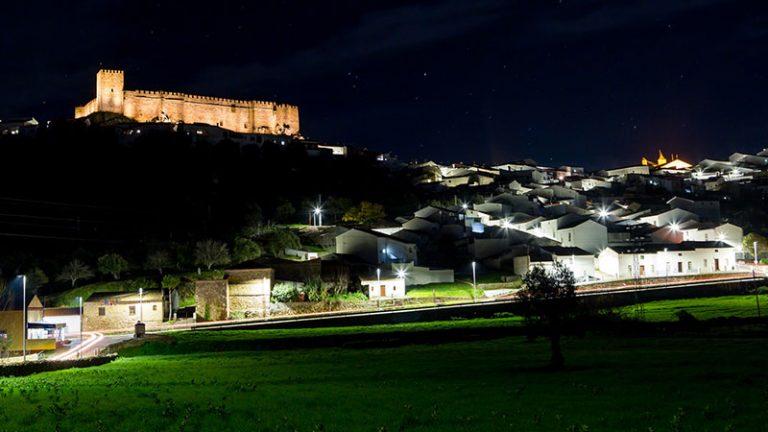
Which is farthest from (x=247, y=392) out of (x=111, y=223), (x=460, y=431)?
(x=111, y=223)

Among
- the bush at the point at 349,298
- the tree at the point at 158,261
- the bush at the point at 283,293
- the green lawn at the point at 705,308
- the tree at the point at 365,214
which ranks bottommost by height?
the green lawn at the point at 705,308

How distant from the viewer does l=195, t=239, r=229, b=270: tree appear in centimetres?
5691

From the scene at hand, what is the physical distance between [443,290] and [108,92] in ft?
274

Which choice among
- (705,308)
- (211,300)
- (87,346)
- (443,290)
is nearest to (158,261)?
(211,300)

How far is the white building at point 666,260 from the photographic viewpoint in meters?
59.2

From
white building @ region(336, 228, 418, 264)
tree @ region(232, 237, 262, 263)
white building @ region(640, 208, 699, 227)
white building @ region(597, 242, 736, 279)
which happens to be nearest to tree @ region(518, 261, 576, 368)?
white building @ region(336, 228, 418, 264)

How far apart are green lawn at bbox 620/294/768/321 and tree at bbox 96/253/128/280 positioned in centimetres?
3925

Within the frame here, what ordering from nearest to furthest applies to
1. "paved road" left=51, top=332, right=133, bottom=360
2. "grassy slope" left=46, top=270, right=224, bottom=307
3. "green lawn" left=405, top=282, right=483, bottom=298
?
1. "paved road" left=51, top=332, right=133, bottom=360
2. "grassy slope" left=46, top=270, right=224, bottom=307
3. "green lawn" left=405, top=282, right=483, bottom=298

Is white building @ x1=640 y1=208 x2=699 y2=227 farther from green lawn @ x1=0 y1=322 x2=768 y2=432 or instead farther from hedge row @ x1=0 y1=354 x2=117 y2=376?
hedge row @ x1=0 y1=354 x2=117 y2=376

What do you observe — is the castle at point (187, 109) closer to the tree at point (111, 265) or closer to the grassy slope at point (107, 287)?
the tree at point (111, 265)

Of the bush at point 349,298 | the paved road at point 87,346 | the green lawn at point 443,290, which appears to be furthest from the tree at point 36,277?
the green lawn at point 443,290

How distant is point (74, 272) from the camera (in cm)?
5438

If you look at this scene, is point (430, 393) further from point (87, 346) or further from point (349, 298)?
point (349, 298)

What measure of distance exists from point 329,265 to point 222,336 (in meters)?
17.3
